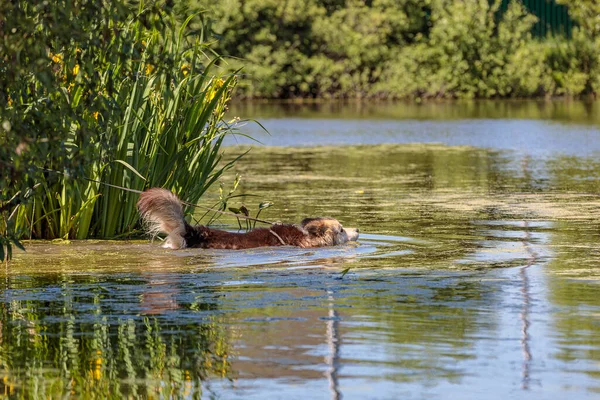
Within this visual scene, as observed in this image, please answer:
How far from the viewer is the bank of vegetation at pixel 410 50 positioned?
47.9m

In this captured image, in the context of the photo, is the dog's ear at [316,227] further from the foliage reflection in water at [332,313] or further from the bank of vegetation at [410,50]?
the bank of vegetation at [410,50]

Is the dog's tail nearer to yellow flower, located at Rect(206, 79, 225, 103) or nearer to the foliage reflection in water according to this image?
the foliage reflection in water

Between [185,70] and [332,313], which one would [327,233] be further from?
[332,313]

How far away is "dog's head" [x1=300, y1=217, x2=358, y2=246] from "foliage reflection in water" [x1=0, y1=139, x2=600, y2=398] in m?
0.16

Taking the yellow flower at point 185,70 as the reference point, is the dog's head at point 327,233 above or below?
below

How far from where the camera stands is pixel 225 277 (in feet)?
32.7

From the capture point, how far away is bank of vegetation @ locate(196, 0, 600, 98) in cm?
4794

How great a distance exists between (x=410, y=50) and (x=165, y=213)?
1507 inches

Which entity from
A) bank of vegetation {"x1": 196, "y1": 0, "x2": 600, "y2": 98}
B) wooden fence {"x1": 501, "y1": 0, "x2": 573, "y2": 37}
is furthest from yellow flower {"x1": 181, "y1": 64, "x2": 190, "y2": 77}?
wooden fence {"x1": 501, "y1": 0, "x2": 573, "y2": 37}

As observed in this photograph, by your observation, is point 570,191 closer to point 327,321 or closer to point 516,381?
point 327,321

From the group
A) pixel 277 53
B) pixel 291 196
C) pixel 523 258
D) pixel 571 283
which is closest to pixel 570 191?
pixel 291 196

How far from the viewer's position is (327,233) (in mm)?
11594

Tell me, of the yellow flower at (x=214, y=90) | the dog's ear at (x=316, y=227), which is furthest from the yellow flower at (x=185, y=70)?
the dog's ear at (x=316, y=227)

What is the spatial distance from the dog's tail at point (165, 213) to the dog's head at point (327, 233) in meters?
1.01
